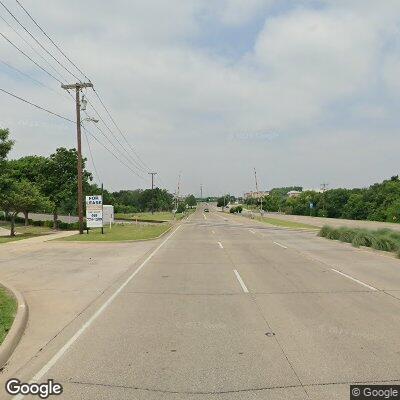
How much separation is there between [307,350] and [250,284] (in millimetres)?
6395

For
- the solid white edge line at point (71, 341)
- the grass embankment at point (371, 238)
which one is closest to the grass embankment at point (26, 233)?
the solid white edge line at point (71, 341)

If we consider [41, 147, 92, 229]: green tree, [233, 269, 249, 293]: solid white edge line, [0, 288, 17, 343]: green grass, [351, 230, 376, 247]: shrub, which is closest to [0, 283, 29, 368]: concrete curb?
[0, 288, 17, 343]: green grass

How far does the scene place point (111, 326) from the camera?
867 centimetres

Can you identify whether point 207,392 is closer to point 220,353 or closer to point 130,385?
point 130,385

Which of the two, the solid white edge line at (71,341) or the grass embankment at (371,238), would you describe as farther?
the grass embankment at (371,238)

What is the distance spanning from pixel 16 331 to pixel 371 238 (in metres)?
22.4

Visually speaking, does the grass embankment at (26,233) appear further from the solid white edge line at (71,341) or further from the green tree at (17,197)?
the solid white edge line at (71,341)

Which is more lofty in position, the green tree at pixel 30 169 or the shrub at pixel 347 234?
the green tree at pixel 30 169

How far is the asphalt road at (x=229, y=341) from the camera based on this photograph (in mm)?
5793

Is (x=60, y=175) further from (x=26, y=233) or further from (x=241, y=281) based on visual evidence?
(x=241, y=281)

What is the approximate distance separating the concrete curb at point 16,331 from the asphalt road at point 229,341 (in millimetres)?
448

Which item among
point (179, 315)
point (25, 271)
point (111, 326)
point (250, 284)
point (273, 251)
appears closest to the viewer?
point (111, 326)

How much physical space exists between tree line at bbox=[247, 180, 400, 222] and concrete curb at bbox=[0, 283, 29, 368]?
299 ft

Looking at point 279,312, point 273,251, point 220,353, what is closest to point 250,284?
point 279,312
